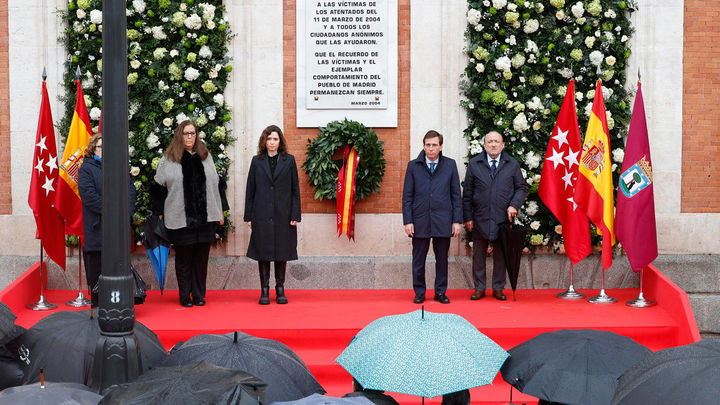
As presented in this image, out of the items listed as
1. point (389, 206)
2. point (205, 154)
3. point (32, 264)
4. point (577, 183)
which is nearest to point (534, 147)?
point (577, 183)

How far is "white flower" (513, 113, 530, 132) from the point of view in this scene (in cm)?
1000

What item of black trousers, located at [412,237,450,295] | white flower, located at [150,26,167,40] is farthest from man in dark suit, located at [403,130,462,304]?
white flower, located at [150,26,167,40]

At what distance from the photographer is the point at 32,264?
9898 mm

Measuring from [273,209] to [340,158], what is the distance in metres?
1.53

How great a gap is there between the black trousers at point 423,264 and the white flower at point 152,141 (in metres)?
3.37

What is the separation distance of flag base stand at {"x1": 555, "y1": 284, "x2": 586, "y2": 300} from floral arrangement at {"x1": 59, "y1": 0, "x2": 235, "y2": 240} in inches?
162

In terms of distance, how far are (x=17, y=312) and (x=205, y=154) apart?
2.63 metres

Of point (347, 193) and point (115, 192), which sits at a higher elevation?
point (115, 192)

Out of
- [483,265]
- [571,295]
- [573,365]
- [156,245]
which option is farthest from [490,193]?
[573,365]

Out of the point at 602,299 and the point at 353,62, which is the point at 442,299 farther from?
the point at 353,62

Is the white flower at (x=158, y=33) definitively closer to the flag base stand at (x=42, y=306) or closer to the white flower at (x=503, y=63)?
the flag base stand at (x=42, y=306)

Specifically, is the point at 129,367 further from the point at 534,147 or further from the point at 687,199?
the point at 687,199

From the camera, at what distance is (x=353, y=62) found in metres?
10.4

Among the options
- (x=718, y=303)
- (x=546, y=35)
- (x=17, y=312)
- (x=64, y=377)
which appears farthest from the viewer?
(x=546, y=35)
